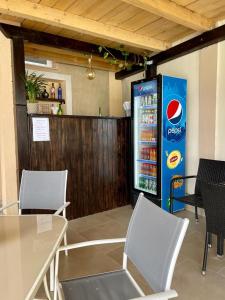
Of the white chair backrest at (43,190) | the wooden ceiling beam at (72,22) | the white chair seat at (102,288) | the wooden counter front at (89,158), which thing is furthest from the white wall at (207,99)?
the white chair seat at (102,288)

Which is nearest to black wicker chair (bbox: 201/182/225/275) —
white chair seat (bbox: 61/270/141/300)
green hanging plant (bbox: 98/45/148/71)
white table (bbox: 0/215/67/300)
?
white chair seat (bbox: 61/270/141/300)

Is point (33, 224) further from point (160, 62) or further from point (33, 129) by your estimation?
point (160, 62)

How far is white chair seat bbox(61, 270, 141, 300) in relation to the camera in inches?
43.8

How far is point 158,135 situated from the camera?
313 centimetres

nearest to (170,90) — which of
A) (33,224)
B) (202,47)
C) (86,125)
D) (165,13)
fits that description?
(202,47)

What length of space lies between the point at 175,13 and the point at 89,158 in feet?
6.64

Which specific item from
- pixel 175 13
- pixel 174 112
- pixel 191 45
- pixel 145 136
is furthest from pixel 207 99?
pixel 175 13

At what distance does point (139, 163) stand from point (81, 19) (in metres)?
2.08

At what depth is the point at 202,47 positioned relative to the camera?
3094 mm

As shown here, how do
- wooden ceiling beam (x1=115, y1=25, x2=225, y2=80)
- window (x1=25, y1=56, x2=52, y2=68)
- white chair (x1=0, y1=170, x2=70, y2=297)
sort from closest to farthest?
white chair (x1=0, y1=170, x2=70, y2=297) → wooden ceiling beam (x1=115, y1=25, x2=225, y2=80) → window (x1=25, y1=56, x2=52, y2=68)

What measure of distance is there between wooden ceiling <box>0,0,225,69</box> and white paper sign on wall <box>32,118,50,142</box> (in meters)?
1.10

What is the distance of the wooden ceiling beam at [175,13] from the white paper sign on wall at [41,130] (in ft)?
5.22

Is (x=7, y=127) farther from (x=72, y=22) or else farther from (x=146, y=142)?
(x=146, y=142)

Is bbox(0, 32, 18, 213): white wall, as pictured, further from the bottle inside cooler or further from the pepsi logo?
the pepsi logo
